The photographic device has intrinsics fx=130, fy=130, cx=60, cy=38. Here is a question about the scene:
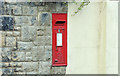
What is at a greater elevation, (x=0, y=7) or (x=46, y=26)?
(x=0, y=7)

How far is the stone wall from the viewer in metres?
3.07

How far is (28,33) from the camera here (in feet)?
10.2

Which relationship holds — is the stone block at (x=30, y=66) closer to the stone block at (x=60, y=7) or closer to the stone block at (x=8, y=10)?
the stone block at (x=8, y=10)

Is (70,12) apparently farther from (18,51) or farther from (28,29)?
(18,51)

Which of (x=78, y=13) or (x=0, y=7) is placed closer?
(x=0, y=7)

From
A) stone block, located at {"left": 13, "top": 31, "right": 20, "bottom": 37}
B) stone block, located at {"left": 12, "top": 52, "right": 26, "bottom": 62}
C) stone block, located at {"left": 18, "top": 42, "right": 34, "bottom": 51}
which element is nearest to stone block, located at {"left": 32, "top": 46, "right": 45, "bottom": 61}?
stone block, located at {"left": 18, "top": 42, "right": 34, "bottom": 51}

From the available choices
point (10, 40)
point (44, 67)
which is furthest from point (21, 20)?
point (44, 67)

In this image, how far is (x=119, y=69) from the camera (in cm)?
325

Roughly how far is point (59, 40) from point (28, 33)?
30.1 inches

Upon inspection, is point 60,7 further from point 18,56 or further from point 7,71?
point 7,71

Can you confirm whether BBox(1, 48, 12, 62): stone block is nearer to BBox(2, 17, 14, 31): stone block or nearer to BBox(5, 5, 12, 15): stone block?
BBox(2, 17, 14, 31): stone block

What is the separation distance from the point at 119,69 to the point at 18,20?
108 inches

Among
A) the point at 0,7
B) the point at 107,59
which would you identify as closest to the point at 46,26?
the point at 0,7

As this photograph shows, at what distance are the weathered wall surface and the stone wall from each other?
51 cm
